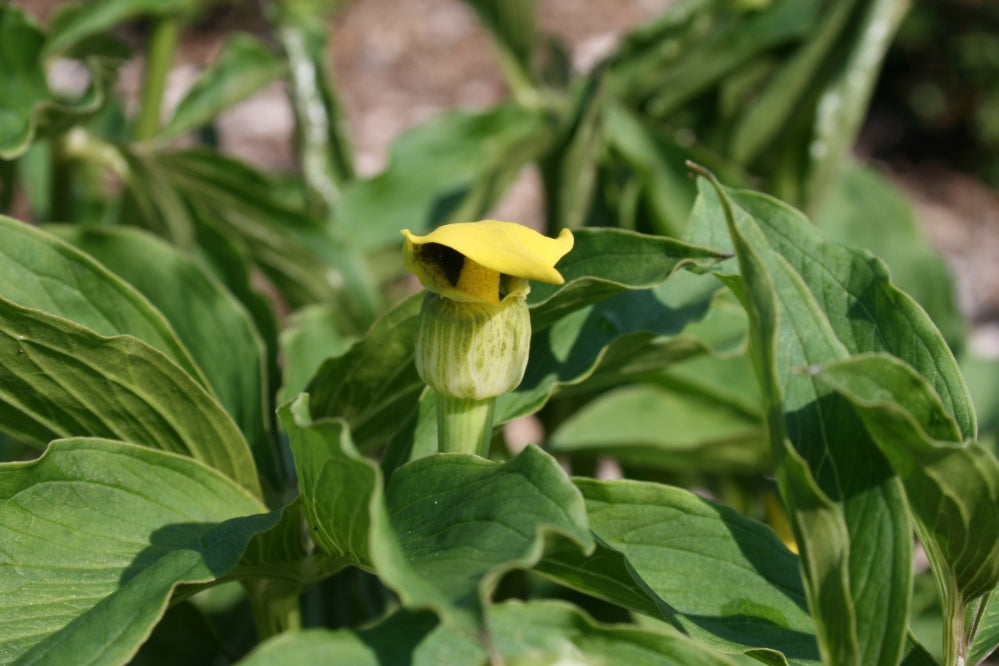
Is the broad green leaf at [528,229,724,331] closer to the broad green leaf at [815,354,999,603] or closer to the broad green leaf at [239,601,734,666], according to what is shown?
the broad green leaf at [815,354,999,603]

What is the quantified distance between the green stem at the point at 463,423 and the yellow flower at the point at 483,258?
10 centimetres

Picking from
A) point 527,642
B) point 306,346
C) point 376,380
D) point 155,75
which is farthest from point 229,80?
point 527,642

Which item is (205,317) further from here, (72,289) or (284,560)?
(284,560)

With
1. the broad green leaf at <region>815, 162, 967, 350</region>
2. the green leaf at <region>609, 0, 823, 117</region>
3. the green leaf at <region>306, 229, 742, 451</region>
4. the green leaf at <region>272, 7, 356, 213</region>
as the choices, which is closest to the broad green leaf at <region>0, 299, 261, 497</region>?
the green leaf at <region>306, 229, 742, 451</region>

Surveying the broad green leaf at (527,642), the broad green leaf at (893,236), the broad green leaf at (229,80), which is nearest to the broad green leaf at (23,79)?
the broad green leaf at (229,80)

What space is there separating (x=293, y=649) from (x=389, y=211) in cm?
124

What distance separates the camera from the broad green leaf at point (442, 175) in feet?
5.84

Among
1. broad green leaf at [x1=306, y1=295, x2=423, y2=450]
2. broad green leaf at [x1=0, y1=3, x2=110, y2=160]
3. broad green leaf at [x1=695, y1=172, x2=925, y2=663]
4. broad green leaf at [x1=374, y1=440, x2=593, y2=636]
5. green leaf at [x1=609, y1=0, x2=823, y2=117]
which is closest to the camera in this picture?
broad green leaf at [x1=374, y1=440, x2=593, y2=636]

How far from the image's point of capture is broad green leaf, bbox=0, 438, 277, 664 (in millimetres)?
756

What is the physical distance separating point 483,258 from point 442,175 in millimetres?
1241

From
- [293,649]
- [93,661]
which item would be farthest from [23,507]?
[293,649]

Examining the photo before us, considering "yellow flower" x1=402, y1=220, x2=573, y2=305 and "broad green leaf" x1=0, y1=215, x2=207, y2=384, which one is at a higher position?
"broad green leaf" x1=0, y1=215, x2=207, y2=384

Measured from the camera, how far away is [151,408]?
956mm

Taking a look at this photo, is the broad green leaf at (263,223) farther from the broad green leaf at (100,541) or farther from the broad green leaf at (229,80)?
the broad green leaf at (100,541)
